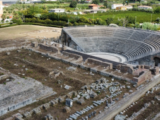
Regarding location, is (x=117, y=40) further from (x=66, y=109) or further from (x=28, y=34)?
(x=66, y=109)

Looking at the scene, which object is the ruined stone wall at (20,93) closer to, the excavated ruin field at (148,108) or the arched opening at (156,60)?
the excavated ruin field at (148,108)

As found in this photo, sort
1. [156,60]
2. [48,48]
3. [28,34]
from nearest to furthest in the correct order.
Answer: [156,60] → [48,48] → [28,34]

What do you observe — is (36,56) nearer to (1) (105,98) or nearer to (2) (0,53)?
(2) (0,53)

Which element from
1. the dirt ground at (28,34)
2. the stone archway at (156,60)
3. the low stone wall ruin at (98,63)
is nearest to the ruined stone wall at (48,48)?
the low stone wall ruin at (98,63)

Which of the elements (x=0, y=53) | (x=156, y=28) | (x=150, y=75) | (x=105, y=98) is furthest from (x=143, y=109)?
(x=156, y=28)

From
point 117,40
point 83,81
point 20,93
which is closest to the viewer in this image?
point 20,93

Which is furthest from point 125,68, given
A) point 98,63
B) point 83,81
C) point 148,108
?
point 148,108
